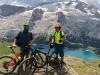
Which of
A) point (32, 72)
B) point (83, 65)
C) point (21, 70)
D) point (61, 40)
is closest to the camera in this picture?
point (21, 70)

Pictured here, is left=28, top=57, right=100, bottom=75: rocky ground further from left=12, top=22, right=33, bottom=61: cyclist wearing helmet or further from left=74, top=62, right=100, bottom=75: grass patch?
left=12, top=22, right=33, bottom=61: cyclist wearing helmet

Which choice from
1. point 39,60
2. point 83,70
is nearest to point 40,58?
point 39,60

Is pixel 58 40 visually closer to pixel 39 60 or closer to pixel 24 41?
pixel 39 60

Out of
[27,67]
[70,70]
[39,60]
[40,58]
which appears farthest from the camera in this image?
[70,70]

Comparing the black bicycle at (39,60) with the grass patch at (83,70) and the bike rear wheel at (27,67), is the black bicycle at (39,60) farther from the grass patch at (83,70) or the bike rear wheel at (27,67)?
the grass patch at (83,70)

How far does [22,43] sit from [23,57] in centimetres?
99

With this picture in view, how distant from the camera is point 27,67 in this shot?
19.6 m

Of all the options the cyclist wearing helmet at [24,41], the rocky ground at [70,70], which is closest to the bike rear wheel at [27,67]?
the cyclist wearing helmet at [24,41]

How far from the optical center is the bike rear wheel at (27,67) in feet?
61.0

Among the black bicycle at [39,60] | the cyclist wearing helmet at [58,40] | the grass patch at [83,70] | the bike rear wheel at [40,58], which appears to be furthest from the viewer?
the grass patch at [83,70]

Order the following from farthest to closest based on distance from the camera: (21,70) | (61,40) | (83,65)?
(83,65) < (61,40) < (21,70)

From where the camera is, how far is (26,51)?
19.7 m

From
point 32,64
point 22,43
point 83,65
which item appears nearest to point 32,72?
point 32,64

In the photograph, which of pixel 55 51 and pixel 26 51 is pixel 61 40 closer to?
pixel 55 51
